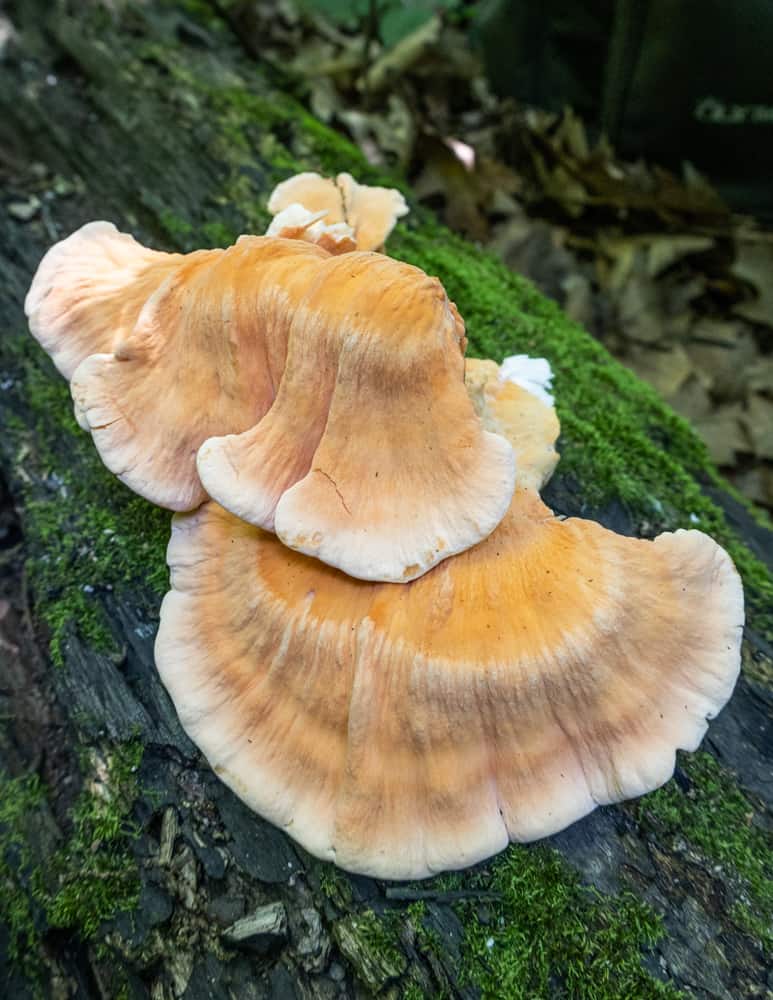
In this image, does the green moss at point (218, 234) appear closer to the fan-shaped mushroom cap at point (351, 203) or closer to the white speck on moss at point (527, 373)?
the fan-shaped mushroom cap at point (351, 203)

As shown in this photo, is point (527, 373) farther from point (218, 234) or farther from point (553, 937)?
point (218, 234)

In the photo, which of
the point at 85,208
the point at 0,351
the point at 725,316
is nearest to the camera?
the point at 0,351

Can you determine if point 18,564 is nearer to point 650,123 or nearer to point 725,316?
point 725,316

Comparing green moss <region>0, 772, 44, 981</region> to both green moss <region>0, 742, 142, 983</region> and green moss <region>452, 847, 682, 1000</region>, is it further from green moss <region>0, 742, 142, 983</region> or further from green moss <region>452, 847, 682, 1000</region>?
green moss <region>452, 847, 682, 1000</region>

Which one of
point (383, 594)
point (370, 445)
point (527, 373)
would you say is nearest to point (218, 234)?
point (527, 373)

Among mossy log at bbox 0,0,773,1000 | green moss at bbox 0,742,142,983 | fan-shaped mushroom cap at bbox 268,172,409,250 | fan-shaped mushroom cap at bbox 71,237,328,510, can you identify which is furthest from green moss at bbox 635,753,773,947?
fan-shaped mushroom cap at bbox 268,172,409,250

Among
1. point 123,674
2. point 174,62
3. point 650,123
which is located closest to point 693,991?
point 123,674

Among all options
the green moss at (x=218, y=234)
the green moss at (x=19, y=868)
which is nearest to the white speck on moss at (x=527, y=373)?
the green moss at (x=218, y=234)
